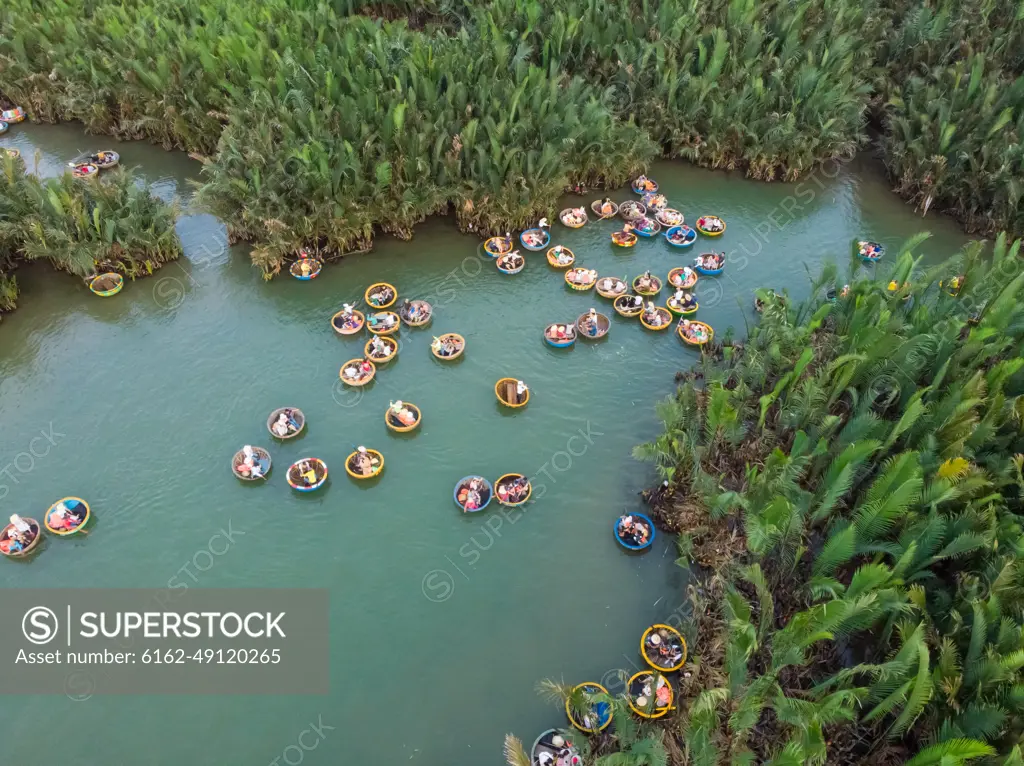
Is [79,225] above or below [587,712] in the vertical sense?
above

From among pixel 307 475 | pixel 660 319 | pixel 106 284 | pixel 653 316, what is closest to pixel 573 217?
pixel 653 316

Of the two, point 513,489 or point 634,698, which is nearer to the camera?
point 634,698

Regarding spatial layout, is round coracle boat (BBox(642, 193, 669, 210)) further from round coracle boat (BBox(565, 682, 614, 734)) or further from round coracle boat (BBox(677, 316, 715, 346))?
round coracle boat (BBox(565, 682, 614, 734))

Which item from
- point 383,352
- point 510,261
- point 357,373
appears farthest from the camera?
point 510,261

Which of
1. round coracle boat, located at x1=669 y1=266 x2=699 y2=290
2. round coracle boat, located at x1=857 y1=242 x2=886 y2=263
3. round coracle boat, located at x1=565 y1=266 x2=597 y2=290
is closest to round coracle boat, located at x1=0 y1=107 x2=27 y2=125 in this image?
round coracle boat, located at x1=565 y1=266 x2=597 y2=290

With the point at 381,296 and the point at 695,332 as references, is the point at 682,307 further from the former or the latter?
the point at 381,296

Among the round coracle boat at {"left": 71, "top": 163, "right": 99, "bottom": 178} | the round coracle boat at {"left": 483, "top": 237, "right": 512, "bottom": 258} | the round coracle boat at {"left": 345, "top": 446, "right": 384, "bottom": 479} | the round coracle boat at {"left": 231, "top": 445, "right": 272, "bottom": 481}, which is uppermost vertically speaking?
the round coracle boat at {"left": 483, "top": 237, "right": 512, "bottom": 258}
